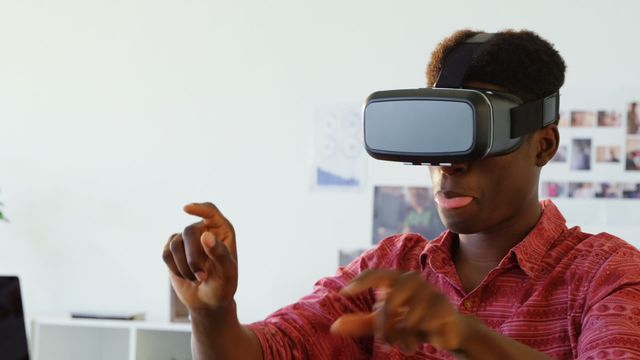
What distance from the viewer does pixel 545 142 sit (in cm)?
140

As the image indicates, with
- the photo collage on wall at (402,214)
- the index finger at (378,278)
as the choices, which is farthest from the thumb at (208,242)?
the photo collage on wall at (402,214)

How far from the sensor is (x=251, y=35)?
3.89 m

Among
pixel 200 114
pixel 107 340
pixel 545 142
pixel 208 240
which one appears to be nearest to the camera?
pixel 208 240

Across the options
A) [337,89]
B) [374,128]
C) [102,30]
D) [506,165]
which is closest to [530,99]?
[506,165]

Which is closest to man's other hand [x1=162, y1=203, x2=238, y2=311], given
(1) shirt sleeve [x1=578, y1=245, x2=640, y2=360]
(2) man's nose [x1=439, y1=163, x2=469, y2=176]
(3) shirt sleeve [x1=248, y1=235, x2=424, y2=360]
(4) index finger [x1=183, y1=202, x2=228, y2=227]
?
(4) index finger [x1=183, y1=202, x2=228, y2=227]

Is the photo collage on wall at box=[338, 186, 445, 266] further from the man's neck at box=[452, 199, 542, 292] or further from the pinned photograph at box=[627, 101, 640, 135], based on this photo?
the man's neck at box=[452, 199, 542, 292]

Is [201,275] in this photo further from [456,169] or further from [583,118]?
[583,118]

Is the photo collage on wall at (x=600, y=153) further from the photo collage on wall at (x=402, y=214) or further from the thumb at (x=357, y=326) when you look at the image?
the thumb at (x=357, y=326)

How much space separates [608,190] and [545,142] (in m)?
2.25

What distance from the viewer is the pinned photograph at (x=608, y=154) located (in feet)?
11.6

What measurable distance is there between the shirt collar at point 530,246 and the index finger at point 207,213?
35cm

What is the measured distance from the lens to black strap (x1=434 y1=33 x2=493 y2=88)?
1354mm

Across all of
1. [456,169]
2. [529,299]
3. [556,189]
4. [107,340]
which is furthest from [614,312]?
[107,340]

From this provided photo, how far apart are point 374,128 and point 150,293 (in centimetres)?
280
